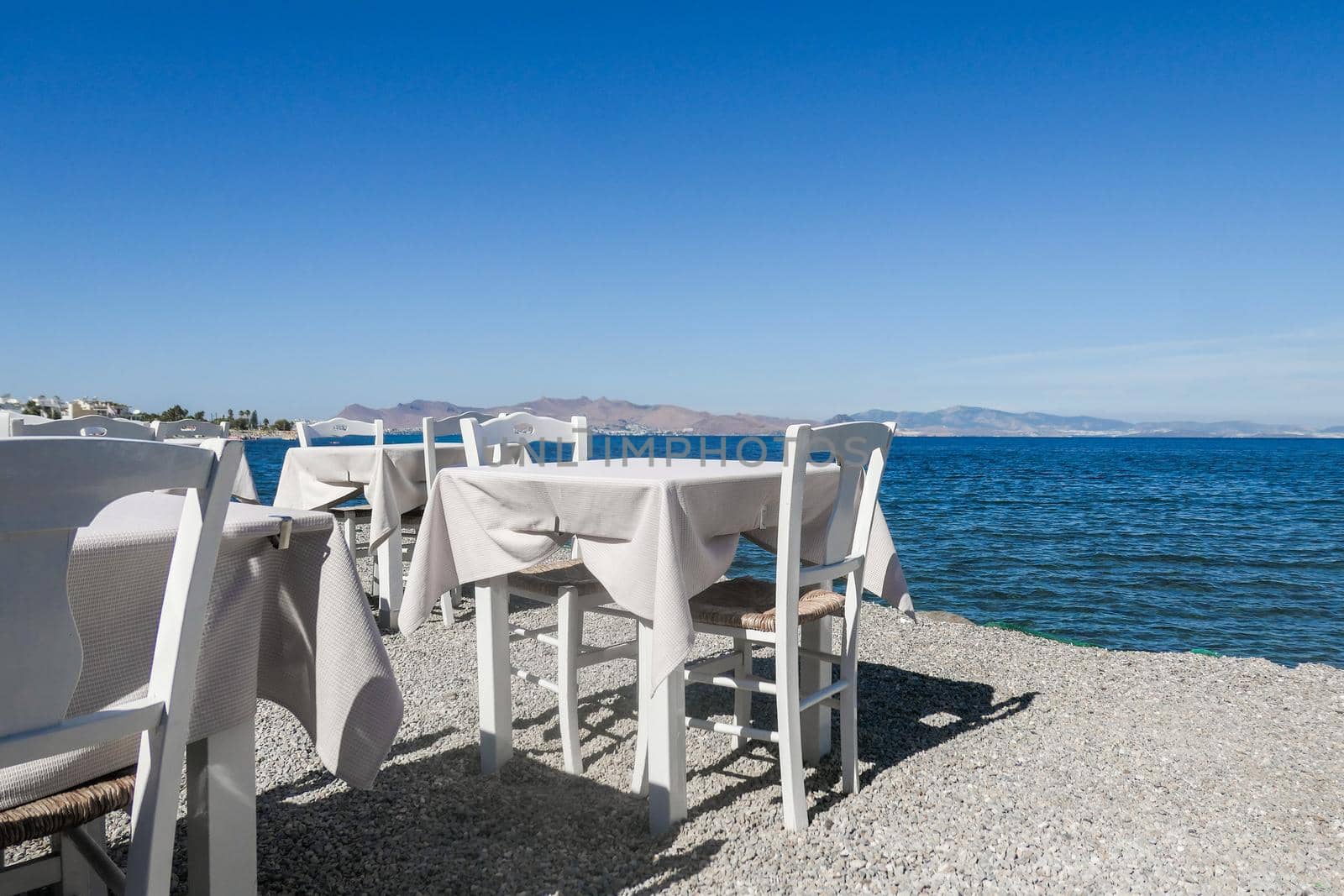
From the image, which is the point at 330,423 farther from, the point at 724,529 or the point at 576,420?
the point at 724,529

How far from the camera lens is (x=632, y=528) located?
6.77 feet

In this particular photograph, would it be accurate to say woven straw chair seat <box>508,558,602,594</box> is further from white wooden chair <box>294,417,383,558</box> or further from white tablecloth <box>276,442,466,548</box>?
white wooden chair <box>294,417,383,558</box>

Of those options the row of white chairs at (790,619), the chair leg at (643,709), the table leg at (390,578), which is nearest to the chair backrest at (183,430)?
A: the table leg at (390,578)

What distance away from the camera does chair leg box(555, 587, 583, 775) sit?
97.5 inches

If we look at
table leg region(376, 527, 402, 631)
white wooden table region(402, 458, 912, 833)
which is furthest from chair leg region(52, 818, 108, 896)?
table leg region(376, 527, 402, 631)

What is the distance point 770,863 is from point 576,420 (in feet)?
6.77

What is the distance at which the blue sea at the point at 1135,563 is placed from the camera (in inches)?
266

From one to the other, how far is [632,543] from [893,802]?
104 centimetres

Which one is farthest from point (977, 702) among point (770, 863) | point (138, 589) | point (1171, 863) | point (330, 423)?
point (330, 423)

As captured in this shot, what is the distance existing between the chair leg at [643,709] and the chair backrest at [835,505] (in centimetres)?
36

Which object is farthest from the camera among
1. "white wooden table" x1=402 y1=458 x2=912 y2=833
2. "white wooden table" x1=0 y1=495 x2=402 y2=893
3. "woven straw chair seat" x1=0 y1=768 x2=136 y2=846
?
"white wooden table" x1=402 y1=458 x2=912 y2=833

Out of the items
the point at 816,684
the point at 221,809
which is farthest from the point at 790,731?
the point at 221,809

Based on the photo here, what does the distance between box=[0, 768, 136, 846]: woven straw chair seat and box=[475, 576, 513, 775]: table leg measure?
1329mm

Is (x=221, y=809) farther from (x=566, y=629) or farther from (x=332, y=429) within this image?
(x=332, y=429)
